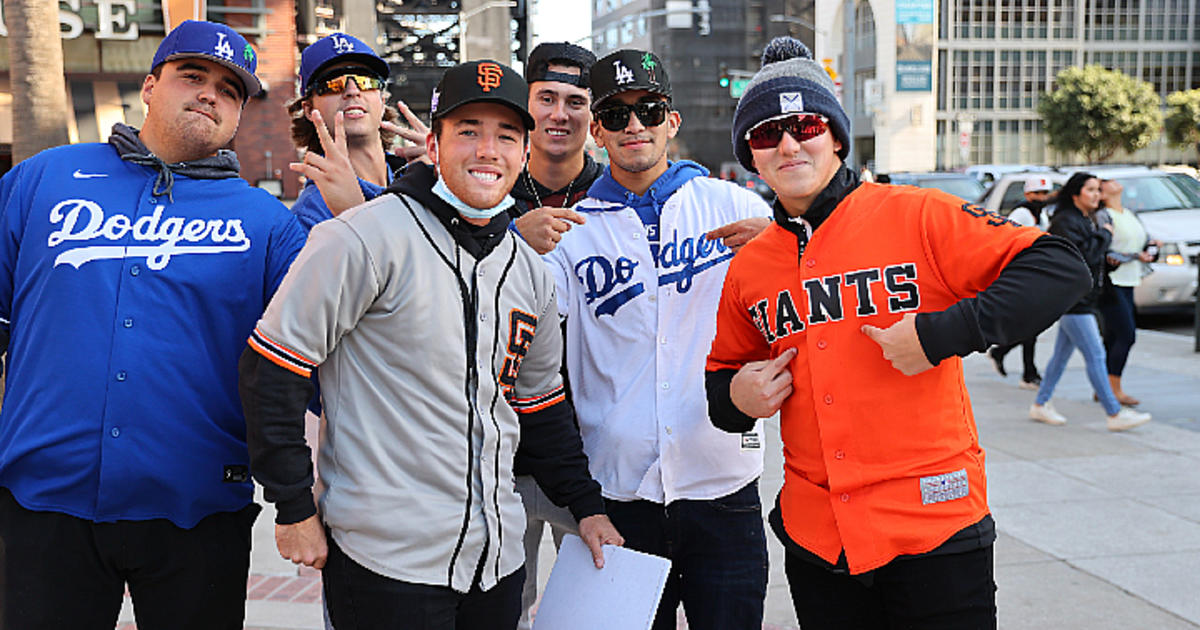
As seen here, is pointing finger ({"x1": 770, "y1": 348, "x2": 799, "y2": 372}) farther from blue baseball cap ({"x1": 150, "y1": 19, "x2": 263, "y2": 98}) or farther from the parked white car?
the parked white car

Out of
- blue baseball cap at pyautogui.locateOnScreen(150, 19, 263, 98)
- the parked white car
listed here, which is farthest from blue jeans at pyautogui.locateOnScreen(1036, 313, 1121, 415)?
blue baseball cap at pyautogui.locateOnScreen(150, 19, 263, 98)

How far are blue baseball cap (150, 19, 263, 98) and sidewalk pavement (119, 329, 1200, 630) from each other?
8.50 feet

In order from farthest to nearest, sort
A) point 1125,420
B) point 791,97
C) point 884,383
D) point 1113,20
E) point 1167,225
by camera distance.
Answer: point 1113,20, point 1167,225, point 1125,420, point 791,97, point 884,383

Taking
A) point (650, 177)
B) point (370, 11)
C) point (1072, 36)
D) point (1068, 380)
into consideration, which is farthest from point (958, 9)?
point (650, 177)

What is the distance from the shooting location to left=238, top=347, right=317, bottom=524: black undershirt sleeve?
7.66 feet

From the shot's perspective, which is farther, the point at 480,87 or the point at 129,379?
the point at 129,379


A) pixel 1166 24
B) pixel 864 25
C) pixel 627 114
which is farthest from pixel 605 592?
pixel 1166 24

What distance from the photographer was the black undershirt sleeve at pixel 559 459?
2975mm

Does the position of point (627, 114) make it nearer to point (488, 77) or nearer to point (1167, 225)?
point (488, 77)

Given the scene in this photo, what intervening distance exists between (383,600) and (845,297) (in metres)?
1.35

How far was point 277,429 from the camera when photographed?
2.35 metres

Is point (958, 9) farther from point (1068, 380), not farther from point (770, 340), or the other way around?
point (770, 340)

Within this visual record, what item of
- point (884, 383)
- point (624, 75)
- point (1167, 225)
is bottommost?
point (1167, 225)

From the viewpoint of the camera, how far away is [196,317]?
9.01 ft
